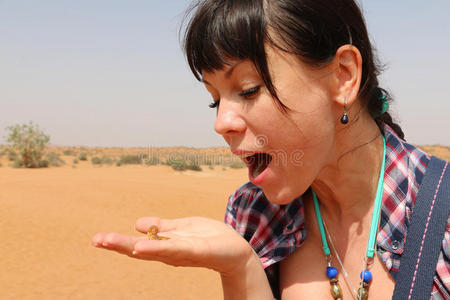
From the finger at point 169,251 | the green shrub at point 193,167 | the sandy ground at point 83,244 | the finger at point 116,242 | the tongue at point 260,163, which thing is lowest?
the sandy ground at point 83,244

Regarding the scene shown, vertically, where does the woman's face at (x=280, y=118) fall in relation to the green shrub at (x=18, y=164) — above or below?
above

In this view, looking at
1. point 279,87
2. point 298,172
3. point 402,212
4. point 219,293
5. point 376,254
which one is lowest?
point 219,293

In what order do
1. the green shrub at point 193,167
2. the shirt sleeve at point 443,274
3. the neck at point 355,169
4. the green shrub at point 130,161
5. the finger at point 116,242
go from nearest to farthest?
the finger at point 116,242 → the shirt sleeve at point 443,274 → the neck at point 355,169 → the green shrub at point 193,167 → the green shrub at point 130,161

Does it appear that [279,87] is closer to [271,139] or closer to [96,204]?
[271,139]

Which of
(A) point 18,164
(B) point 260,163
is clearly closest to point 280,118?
(B) point 260,163

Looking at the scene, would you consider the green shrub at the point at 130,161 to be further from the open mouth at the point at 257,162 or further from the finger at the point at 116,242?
the finger at the point at 116,242

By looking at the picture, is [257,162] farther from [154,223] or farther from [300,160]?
[154,223]

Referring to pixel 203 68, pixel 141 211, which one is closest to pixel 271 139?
pixel 203 68

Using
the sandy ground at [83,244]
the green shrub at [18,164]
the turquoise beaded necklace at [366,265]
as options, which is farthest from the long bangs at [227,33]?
the green shrub at [18,164]
